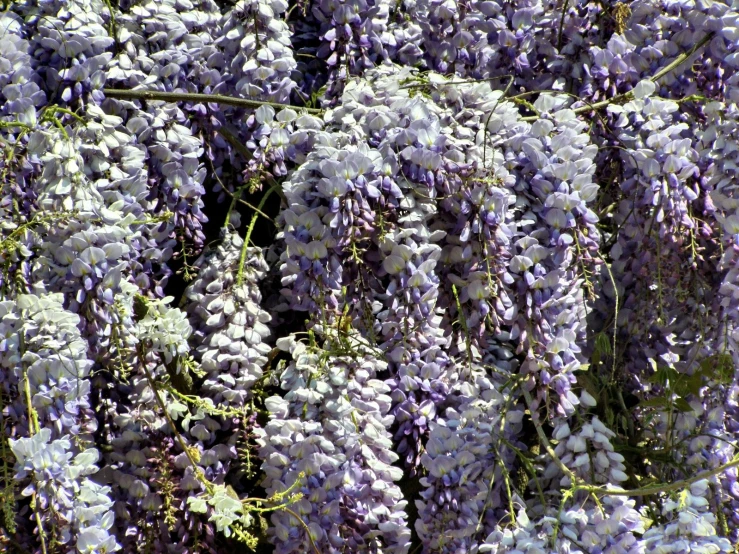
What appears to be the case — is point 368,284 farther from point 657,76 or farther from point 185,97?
point 657,76

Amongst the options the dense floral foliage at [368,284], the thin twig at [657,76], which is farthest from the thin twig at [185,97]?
the thin twig at [657,76]

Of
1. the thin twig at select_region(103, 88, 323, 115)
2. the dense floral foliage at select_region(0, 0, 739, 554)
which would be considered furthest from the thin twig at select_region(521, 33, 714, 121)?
the thin twig at select_region(103, 88, 323, 115)

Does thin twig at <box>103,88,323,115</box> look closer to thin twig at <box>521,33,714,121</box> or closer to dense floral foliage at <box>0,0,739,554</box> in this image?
dense floral foliage at <box>0,0,739,554</box>

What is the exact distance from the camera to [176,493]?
96.6 inches

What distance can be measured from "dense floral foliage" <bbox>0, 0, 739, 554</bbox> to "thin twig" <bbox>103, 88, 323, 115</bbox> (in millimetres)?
14

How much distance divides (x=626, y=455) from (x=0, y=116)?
1.73 m

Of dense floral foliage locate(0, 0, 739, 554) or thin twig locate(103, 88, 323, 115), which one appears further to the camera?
thin twig locate(103, 88, 323, 115)

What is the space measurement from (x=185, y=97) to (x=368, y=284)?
0.65 metres

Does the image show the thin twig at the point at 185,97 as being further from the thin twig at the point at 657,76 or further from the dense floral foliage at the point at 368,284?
the thin twig at the point at 657,76

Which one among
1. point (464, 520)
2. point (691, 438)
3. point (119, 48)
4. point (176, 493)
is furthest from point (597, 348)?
point (119, 48)

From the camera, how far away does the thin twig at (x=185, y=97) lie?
2447 millimetres

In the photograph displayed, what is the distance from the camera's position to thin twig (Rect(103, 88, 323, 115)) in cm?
245

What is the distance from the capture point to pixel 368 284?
2.24 m

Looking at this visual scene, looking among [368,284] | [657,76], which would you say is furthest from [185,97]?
[657,76]
